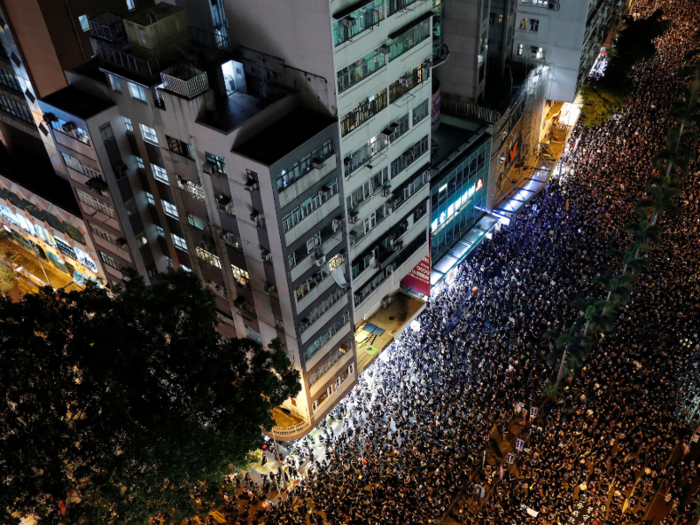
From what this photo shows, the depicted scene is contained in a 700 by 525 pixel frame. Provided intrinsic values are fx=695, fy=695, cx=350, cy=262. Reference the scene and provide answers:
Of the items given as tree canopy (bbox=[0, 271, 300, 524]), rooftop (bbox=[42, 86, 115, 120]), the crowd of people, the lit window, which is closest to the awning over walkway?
the crowd of people

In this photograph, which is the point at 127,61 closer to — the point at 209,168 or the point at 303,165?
the point at 209,168

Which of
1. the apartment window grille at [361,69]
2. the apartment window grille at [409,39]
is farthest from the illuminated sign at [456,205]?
the apartment window grille at [361,69]

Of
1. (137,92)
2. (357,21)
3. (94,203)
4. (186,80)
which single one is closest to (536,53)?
(357,21)

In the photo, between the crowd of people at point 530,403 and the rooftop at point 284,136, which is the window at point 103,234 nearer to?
the rooftop at point 284,136

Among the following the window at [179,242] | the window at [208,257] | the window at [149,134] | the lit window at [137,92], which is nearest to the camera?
the lit window at [137,92]

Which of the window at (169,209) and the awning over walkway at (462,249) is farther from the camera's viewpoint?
the awning over walkway at (462,249)

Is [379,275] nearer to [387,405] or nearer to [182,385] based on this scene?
[387,405]

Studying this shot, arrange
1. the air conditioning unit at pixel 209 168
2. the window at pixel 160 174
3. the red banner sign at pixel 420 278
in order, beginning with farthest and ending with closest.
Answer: the red banner sign at pixel 420 278 < the window at pixel 160 174 < the air conditioning unit at pixel 209 168
